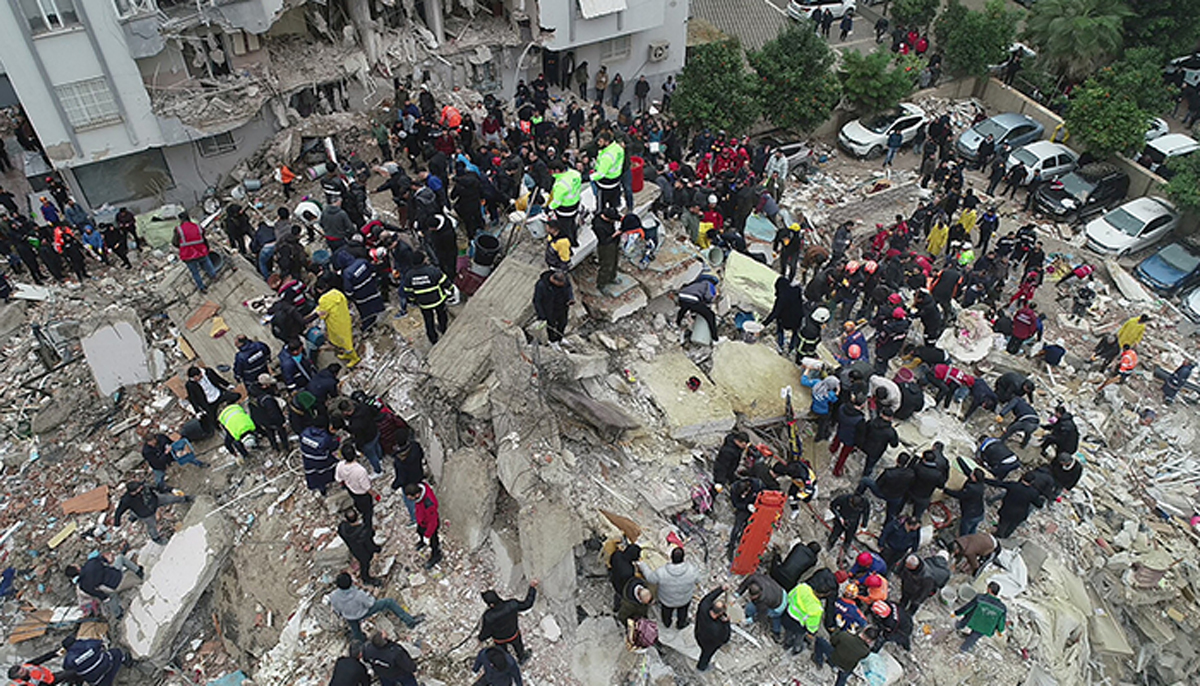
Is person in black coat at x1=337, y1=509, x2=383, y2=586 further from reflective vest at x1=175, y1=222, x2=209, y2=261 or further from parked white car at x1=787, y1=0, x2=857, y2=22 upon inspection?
parked white car at x1=787, y1=0, x2=857, y2=22

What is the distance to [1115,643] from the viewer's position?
39.7ft

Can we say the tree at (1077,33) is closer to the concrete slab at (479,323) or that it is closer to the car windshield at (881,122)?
the car windshield at (881,122)

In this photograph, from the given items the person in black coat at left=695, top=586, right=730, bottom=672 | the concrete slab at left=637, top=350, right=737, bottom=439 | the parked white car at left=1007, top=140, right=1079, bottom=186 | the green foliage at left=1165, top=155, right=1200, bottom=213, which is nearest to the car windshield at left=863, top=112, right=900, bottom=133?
the parked white car at left=1007, top=140, right=1079, bottom=186

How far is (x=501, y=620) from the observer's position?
7.82 metres

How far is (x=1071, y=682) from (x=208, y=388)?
12348 mm

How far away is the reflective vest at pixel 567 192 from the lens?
11008mm

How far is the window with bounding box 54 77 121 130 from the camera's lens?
1625 cm

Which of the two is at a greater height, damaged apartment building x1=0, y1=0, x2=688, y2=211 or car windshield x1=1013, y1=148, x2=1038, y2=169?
damaged apartment building x1=0, y1=0, x2=688, y2=211

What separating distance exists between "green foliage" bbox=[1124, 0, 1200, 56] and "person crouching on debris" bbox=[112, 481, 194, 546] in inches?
1161

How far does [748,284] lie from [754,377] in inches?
94.9

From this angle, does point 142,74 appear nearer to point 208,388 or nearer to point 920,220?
point 208,388

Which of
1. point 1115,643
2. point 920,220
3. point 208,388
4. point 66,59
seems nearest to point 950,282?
point 920,220

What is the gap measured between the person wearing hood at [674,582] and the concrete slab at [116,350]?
352 inches

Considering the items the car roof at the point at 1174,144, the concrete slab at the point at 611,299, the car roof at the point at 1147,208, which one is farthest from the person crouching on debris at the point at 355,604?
the car roof at the point at 1174,144
